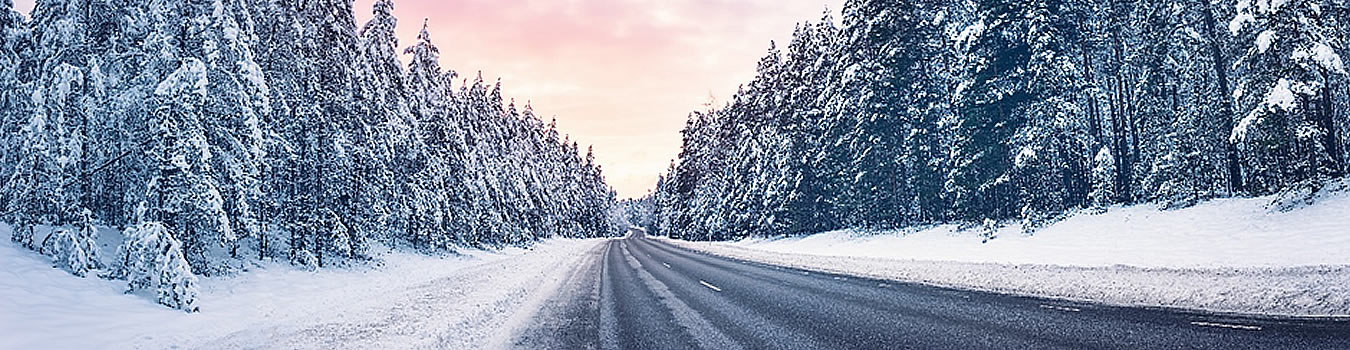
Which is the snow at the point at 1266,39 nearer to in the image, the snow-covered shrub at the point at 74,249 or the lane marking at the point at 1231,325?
the lane marking at the point at 1231,325

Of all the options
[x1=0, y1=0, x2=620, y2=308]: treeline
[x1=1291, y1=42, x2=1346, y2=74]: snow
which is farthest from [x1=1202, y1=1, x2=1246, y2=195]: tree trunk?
[x1=0, y1=0, x2=620, y2=308]: treeline

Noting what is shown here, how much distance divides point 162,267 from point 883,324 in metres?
11.8

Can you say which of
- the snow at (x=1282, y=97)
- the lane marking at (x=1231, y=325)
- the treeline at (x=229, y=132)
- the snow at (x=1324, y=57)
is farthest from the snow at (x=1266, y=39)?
the treeline at (x=229, y=132)

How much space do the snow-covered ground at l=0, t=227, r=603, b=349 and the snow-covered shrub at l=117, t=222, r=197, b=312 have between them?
0.27m

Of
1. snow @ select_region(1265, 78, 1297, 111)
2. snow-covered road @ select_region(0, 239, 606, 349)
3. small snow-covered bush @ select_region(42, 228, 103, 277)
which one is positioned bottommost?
snow-covered road @ select_region(0, 239, 606, 349)

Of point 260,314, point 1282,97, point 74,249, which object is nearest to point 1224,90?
point 1282,97

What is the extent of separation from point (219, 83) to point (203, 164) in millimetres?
2285

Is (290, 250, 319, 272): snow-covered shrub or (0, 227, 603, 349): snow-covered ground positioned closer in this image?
(0, 227, 603, 349): snow-covered ground

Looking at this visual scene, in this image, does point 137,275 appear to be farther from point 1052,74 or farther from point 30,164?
point 1052,74

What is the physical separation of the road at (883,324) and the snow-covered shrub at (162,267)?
247 inches

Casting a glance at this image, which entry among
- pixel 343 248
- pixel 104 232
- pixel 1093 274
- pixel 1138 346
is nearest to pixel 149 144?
pixel 104 232

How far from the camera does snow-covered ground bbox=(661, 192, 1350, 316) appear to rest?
855 centimetres

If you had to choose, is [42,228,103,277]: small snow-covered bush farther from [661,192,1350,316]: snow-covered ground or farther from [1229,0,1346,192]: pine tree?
[1229,0,1346,192]: pine tree

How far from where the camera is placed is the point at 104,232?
15.2 metres
